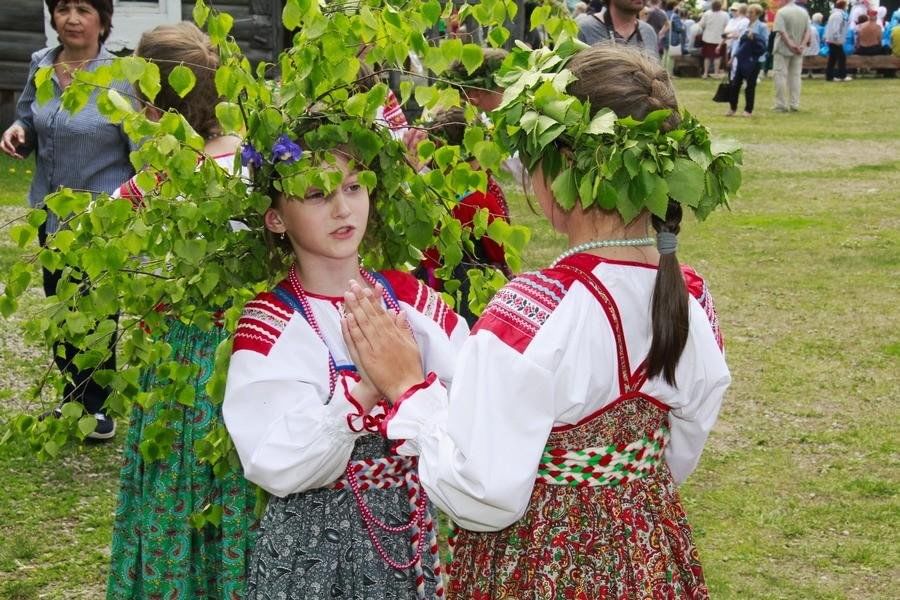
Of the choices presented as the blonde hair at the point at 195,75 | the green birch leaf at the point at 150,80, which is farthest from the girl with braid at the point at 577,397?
the blonde hair at the point at 195,75

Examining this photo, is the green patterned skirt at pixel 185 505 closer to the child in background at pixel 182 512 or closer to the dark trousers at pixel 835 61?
the child in background at pixel 182 512

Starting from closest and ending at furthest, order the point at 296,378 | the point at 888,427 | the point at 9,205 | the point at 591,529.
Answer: the point at 591,529 < the point at 296,378 < the point at 888,427 < the point at 9,205

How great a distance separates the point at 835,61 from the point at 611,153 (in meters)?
24.2

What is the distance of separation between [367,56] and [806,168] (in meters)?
12.1

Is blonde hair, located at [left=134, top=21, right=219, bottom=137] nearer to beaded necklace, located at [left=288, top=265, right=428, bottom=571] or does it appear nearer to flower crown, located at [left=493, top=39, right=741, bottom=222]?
beaded necklace, located at [left=288, top=265, right=428, bottom=571]

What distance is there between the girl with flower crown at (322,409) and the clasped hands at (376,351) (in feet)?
0.08

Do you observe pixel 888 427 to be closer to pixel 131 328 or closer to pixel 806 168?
pixel 131 328

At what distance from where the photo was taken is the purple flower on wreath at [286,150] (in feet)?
8.04

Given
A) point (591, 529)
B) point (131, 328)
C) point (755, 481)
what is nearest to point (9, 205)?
point (755, 481)

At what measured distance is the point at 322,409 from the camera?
8.07ft

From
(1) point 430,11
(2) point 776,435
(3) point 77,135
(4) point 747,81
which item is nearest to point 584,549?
(1) point 430,11

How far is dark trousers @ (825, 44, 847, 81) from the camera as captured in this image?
24.5m

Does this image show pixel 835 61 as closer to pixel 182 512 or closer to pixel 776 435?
pixel 776 435

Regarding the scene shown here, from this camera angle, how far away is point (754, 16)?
18766 mm
